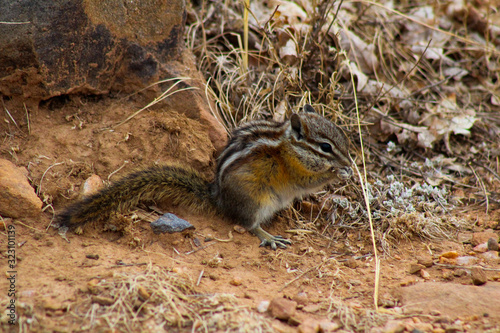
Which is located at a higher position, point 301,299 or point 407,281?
point 407,281

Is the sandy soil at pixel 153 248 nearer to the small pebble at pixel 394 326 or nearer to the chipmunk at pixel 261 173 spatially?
the small pebble at pixel 394 326

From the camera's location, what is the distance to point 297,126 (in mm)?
4195

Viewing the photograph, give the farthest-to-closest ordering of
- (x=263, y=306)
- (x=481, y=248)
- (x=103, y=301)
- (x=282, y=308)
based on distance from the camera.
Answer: (x=481, y=248) < (x=263, y=306) < (x=282, y=308) < (x=103, y=301)

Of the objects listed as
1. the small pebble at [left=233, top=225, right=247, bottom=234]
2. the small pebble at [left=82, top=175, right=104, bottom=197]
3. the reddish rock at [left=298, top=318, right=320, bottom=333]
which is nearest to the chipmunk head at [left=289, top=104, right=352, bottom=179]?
the small pebble at [left=233, top=225, right=247, bottom=234]

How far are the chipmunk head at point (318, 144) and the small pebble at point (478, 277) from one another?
57.6 inches

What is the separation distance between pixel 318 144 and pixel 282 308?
1832 millimetres

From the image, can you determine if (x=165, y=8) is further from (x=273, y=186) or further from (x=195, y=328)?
(x=195, y=328)

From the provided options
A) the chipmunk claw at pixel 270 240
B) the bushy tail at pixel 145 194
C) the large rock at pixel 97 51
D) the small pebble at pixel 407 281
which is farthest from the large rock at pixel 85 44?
the small pebble at pixel 407 281

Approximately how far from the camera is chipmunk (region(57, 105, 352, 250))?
415cm

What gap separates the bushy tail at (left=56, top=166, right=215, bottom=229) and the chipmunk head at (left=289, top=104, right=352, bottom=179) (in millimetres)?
1015

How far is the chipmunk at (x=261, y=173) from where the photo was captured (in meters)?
4.15

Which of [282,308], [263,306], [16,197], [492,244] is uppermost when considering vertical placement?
[492,244]

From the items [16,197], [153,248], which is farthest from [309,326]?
[16,197]

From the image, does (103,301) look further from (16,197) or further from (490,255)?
(490,255)
